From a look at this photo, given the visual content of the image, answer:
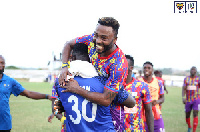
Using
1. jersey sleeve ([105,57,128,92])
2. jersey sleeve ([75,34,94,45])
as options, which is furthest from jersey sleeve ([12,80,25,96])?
jersey sleeve ([105,57,128,92])

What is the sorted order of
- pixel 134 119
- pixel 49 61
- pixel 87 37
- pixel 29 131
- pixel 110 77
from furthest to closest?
1. pixel 49 61
2. pixel 29 131
3. pixel 134 119
4. pixel 87 37
5. pixel 110 77

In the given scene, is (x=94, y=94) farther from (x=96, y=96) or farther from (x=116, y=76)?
(x=116, y=76)

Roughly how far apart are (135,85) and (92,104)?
2.15 meters

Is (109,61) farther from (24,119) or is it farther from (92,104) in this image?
(24,119)

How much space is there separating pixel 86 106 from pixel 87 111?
5 cm

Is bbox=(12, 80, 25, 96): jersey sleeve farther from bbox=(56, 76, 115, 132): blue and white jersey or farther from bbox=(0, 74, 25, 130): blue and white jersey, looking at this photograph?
bbox=(56, 76, 115, 132): blue and white jersey

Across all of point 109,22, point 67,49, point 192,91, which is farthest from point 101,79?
point 192,91

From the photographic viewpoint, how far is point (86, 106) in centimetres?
253

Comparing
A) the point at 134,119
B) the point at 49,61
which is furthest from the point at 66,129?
the point at 49,61

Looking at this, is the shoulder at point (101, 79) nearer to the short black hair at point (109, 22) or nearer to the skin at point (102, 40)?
the skin at point (102, 40)

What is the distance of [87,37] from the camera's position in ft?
9.61

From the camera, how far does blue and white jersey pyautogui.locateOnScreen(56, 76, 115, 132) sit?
2.53 metres

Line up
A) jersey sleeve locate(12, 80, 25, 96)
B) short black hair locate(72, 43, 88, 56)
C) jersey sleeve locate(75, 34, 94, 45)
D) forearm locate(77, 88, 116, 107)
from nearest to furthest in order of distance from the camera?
forearm locate(77, 88, 116, 107) < short black hair locate(72, 43, 88, 56) < jersey sleeve locate(75, 34, 94, 45) < jersey sleeve locate(12, 80, 25, 96)

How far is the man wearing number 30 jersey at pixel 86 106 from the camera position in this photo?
252cm
